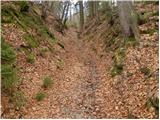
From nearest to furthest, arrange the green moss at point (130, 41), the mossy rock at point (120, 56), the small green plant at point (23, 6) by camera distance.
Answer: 1. the mossy rock at point (120, 56)
2. the green moss at point (130, 41)
3. the small green plant at point (23, 6)

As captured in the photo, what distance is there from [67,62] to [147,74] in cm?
542

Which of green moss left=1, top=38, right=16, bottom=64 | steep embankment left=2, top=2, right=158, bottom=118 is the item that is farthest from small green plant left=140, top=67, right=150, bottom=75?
green moss left=1, top=38, right=16, bottom=64

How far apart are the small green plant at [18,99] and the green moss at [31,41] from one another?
4113mm

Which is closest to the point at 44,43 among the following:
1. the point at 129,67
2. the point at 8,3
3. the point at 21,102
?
the point at 8,3

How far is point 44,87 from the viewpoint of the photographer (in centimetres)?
1002

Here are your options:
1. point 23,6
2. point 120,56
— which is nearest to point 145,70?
point 120,56

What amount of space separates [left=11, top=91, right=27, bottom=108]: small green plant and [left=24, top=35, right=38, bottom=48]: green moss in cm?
411

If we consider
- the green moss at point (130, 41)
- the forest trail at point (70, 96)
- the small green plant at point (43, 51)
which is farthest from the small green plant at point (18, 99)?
the green moss at point (130, 41)

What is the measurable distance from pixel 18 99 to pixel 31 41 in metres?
4.88

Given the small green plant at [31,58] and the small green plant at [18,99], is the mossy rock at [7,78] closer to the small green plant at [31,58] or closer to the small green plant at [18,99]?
the small green plant at [18,99]

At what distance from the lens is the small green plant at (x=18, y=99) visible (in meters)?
8.25

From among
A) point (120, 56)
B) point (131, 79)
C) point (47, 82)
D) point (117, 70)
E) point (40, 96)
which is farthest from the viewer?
point (120, 56)

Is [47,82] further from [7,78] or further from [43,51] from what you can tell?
[43,51]

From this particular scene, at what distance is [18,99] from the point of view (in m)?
8.48
